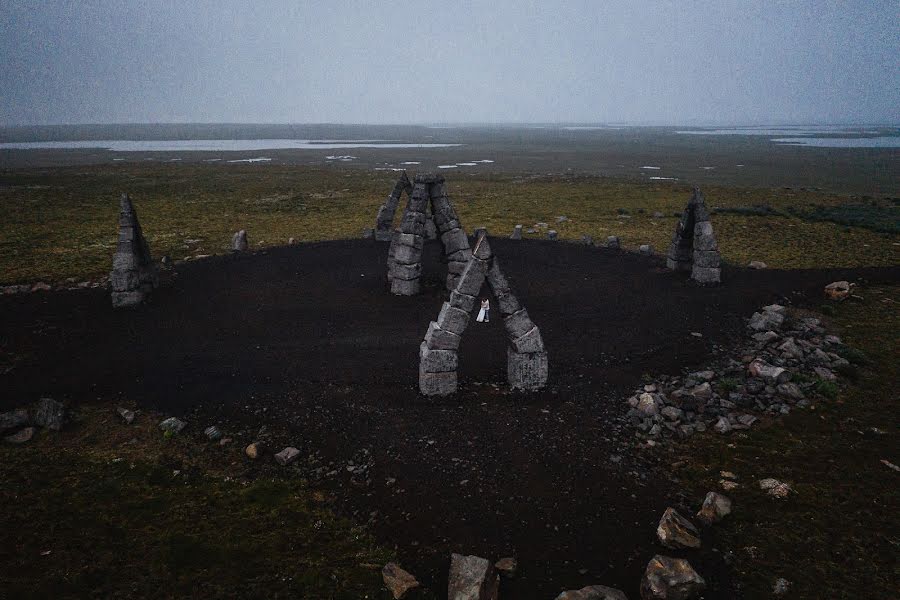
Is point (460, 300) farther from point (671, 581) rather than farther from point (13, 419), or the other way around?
point (13, 419)

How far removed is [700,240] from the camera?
2012 cm

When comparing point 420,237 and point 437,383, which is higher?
point 420,237

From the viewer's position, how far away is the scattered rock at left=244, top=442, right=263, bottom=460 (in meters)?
10.0

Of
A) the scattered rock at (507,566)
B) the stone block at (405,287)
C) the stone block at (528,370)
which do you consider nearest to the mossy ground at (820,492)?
the scattered rock at (507,566)

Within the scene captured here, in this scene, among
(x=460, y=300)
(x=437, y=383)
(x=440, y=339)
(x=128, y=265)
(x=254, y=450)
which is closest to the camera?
(x=254, y=450)

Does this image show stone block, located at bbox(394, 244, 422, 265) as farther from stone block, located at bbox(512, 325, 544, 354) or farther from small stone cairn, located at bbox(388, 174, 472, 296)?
stone block, located at bbox(512, 325, 544, 354)

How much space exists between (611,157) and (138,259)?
298 ft

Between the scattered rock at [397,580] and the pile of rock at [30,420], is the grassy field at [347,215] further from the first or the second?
the scattered rock at [397,580]

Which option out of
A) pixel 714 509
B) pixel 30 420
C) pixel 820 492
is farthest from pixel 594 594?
pixel 30 420

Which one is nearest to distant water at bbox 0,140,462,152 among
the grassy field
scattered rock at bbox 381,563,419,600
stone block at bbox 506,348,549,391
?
the grassy field

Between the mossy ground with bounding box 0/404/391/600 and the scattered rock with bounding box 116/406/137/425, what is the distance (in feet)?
2.39

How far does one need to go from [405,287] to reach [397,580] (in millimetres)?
12953

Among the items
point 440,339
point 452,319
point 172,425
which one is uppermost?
point 452,319

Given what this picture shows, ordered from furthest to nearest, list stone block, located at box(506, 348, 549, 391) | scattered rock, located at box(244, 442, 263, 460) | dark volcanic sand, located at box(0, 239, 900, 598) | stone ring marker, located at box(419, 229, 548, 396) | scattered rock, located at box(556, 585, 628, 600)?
stone block, located at box(506, 348, 549, 391) < stone ring marker, located at box(419, 229, 548, 396) < scattered rock, located at box(244, 442, 263, 460) < dark volcanic sand, located at box(0, 239, 900, 598) < scattered rock, located at box(556, 585, 628, 600)
